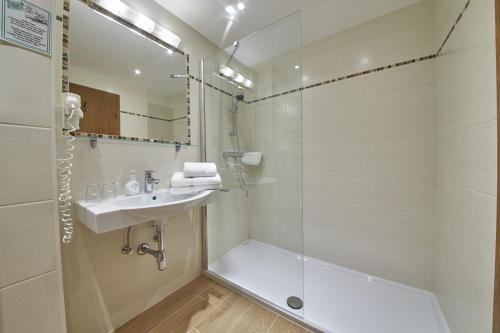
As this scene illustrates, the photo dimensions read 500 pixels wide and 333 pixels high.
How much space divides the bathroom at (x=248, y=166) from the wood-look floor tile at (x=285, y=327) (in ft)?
0.04

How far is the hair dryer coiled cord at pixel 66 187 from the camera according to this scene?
34.8 inches

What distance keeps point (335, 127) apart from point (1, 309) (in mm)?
2045

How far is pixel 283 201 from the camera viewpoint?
1.70 m

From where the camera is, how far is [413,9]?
1358mm

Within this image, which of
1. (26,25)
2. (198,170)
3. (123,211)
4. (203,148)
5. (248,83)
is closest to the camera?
(26,25)

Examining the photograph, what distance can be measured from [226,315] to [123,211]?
973 mm

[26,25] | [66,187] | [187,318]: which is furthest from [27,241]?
[187,318]

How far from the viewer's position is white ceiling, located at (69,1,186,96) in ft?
3.26

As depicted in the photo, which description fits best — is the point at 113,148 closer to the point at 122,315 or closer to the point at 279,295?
the point at 122,315

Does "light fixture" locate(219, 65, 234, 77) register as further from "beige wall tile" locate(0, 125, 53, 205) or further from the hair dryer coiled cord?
"beige wall tile" locate(0, 125, 53, 205)

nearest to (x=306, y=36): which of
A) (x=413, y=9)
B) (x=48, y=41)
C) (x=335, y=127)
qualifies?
(x=413, y=9)

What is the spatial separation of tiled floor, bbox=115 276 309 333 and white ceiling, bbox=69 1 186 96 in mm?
1527

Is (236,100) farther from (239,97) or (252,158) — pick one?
(252,158)

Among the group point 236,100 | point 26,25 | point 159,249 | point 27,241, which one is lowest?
point 159,249
